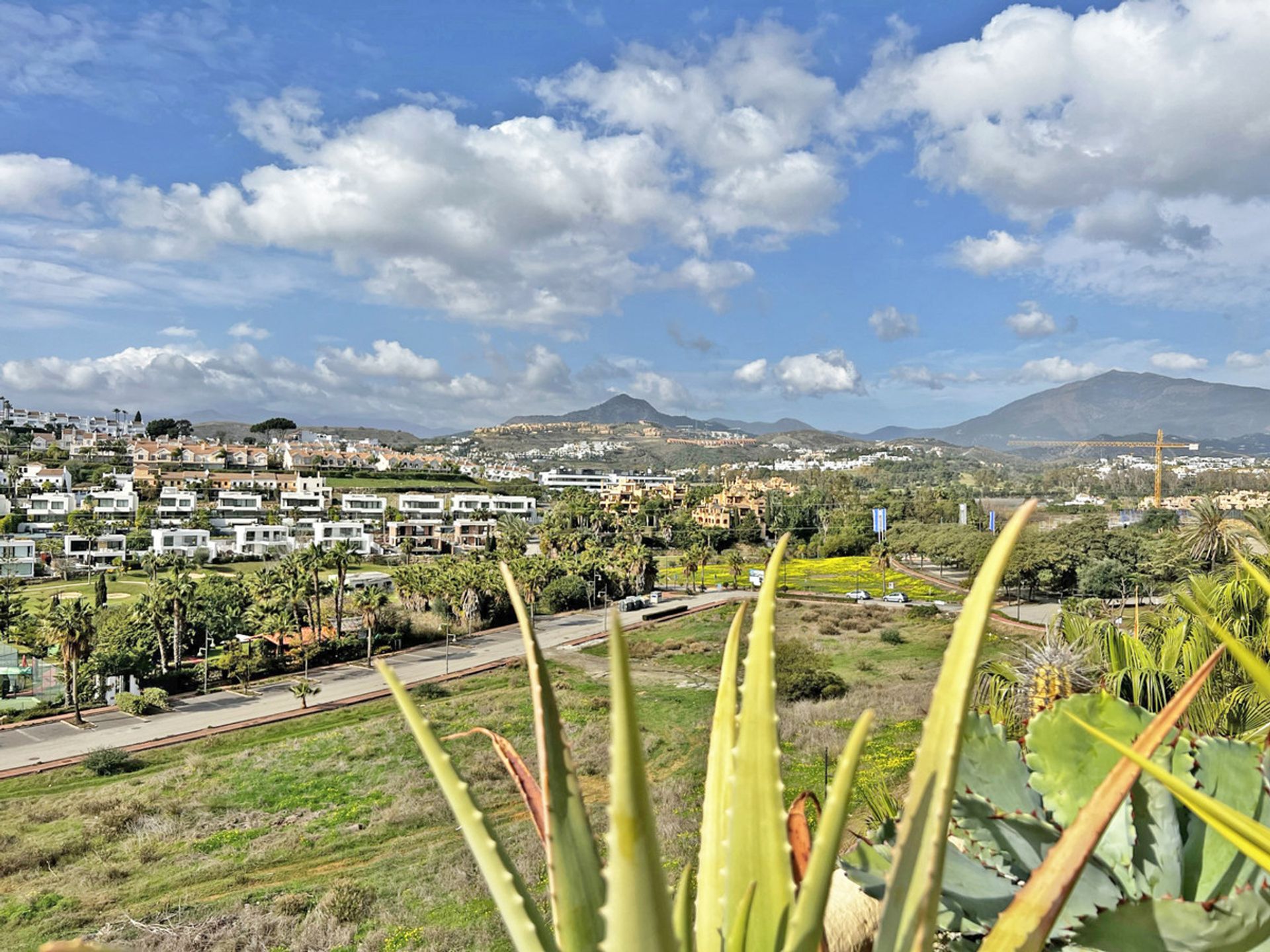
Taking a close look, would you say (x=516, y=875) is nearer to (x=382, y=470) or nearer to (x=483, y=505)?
(x=483, y=505)

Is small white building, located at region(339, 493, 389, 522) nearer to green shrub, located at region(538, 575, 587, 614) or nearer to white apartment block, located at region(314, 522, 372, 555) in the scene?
white apartment block, located at region(314, 522, 372, 555)

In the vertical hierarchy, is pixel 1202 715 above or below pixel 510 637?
above

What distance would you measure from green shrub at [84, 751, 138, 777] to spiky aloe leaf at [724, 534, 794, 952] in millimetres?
19510

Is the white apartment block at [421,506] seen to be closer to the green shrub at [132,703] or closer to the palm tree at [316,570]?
the palm tree at [316,570]

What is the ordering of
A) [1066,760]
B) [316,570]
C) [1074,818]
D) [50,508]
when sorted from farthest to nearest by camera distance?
1. [50,508]
2. [316,570]
3. [1066,760]
4. [1074,818]

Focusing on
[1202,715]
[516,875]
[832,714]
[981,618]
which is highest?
[981,618]

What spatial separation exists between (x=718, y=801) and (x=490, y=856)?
1.15 ft

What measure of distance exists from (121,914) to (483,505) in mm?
53255

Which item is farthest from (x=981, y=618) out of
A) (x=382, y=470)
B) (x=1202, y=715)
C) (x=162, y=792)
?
(x=382, y=470)

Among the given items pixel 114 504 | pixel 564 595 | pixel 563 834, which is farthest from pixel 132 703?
pixel 114 504

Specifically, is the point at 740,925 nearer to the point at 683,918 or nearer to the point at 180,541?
the point at 683,918

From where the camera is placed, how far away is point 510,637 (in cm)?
3083

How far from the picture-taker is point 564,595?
35.8 meters

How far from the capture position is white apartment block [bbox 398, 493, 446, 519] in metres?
62.1
